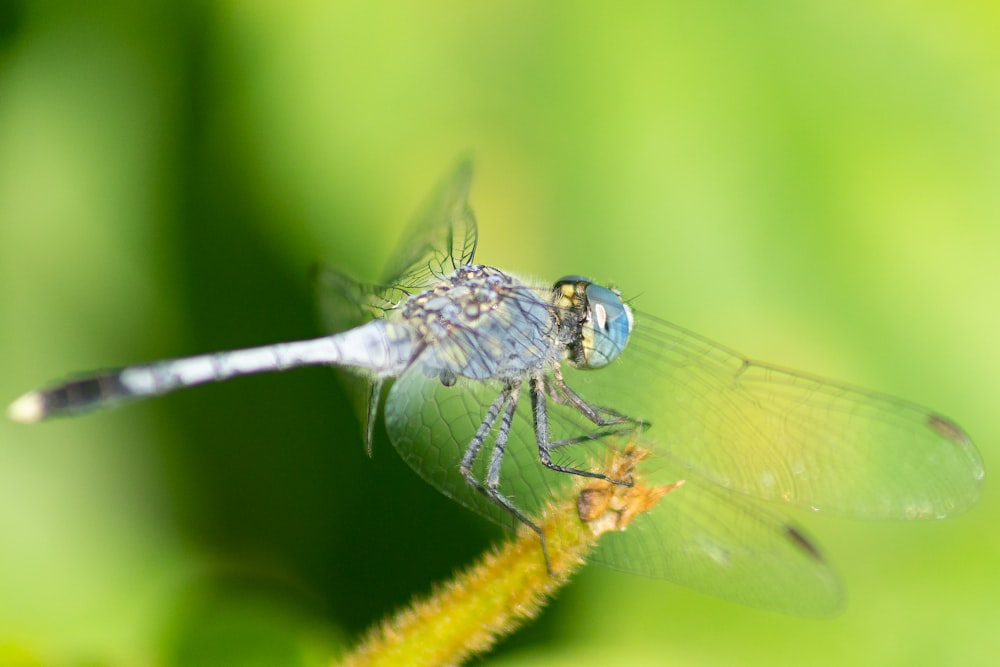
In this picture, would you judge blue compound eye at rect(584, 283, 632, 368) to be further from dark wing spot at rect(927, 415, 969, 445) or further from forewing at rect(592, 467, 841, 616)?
dark wing spot at rect(927, 415, 969, 445)

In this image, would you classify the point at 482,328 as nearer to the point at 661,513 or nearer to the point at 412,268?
the point at 412,268

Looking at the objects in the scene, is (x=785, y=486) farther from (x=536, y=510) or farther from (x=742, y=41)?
(x=742, y=41)

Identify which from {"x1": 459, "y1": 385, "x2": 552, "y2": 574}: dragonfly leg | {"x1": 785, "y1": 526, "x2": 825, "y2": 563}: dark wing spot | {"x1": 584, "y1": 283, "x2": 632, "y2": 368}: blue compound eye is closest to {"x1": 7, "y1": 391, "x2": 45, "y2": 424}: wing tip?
{"x1": 459, "y1": 385, "x2": 552, "y2": 574}: dragonfly leg

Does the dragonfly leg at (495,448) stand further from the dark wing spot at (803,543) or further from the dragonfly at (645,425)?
the dark wing spot at (803,543)

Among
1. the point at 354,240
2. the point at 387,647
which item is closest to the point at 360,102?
the point at 354,240

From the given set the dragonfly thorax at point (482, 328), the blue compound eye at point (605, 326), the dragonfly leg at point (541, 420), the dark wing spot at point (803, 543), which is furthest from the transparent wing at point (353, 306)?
the dark wing spot at point (803, 543)
